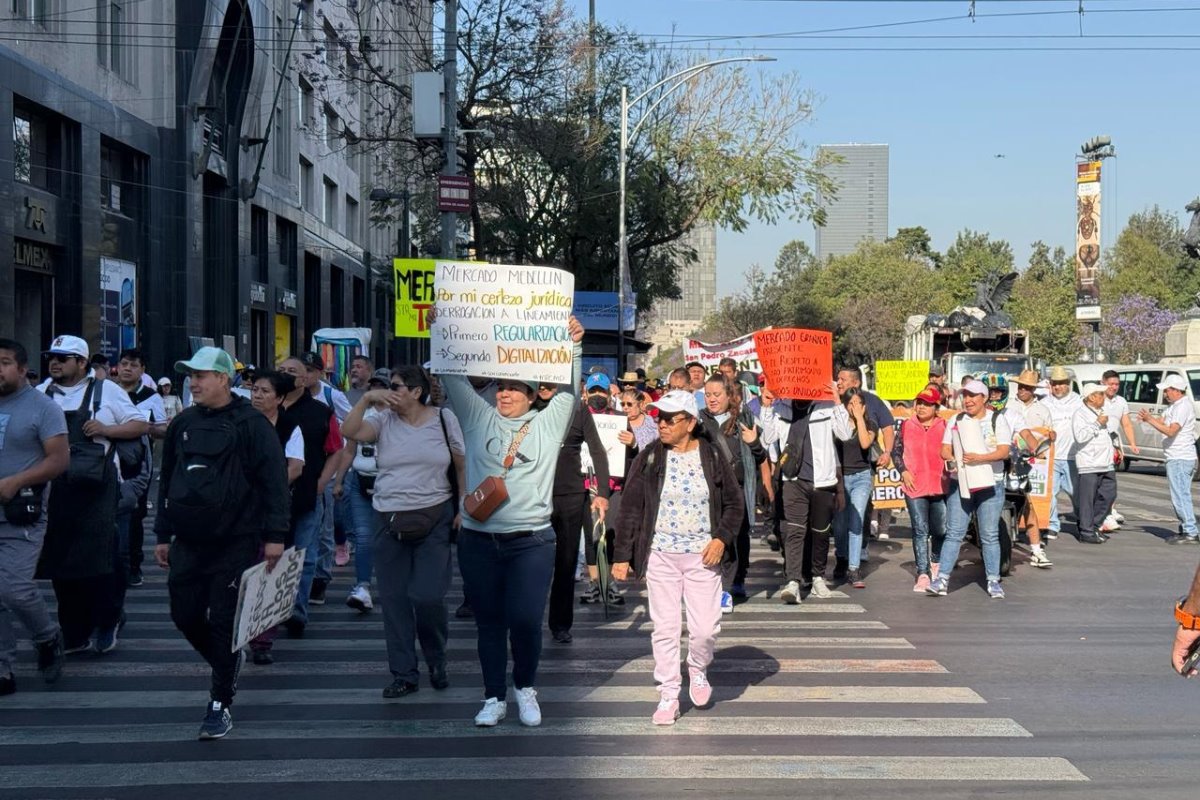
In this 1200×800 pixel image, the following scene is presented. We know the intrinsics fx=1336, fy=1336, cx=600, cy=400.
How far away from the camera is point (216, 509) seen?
636cm

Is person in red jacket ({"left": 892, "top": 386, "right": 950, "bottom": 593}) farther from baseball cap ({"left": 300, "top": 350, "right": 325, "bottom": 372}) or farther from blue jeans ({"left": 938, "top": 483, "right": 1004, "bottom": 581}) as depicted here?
baseball cap ({"left": 300, "top": 350, "right": 325, "bottom": 372})

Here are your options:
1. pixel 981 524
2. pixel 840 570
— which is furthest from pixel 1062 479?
pixel 981 524

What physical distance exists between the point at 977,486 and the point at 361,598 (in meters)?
5.00

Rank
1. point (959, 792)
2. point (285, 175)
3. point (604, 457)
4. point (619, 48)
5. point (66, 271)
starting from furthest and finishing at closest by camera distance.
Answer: point (285, 175)
point (619, 48)
point (66, 271)
point (604, 457)
point (959, 792)

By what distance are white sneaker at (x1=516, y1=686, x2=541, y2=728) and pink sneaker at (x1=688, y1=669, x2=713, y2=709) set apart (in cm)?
86

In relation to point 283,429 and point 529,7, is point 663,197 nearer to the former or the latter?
point 529,7

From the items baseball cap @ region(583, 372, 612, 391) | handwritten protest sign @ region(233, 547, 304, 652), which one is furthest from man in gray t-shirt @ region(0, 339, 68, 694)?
baseball cap @ region(583, 372, 612, 391)

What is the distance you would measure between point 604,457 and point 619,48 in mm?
30418

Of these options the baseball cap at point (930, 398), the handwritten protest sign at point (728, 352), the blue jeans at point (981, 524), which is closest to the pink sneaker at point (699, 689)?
the blue jeans at point (981, 524)

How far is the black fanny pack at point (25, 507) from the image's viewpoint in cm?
718

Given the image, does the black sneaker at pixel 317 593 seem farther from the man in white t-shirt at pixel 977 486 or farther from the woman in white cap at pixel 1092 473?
the woman in white cap at pixel 1092 473

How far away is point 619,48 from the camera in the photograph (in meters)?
37.2

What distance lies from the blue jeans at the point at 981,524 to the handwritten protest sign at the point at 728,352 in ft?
43.3

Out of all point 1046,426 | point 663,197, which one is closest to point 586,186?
point 663,197
